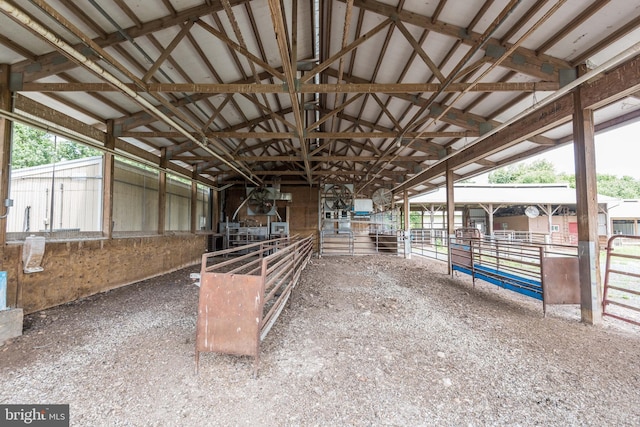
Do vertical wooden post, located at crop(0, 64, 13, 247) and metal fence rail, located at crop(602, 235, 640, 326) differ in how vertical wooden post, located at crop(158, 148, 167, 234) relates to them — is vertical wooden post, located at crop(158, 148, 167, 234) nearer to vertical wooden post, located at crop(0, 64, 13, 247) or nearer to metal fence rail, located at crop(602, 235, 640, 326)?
vertical wooden post, located at crop(0, 64, 13, 247)

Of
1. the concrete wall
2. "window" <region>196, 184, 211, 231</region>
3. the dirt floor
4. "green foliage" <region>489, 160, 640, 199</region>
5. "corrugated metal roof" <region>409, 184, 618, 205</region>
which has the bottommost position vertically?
the dirt floor

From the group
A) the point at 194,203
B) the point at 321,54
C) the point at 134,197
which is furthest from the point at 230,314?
the point at 194,203

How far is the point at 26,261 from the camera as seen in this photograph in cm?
379

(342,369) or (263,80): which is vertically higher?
(263,80)

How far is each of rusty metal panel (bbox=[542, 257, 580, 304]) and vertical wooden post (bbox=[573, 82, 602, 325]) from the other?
0.09 meters

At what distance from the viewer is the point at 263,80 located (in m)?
5.73

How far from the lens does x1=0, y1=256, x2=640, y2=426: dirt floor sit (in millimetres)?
1857

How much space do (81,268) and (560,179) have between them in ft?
146

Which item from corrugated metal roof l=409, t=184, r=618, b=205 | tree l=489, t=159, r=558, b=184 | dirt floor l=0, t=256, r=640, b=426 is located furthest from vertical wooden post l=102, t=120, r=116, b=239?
tree l=489, t=159, r=558, b=184

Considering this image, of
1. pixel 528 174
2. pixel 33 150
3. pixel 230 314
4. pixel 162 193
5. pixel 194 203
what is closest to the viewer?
pixel 230 314

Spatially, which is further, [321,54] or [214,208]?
[214,208]

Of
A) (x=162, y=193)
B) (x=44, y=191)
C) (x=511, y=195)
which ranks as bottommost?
(x=44, y=191)

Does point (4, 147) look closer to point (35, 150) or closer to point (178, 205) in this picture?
point (35, 150)

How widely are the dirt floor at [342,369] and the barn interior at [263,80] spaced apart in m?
1.27
